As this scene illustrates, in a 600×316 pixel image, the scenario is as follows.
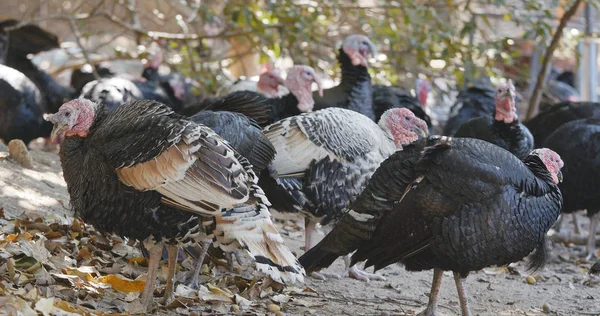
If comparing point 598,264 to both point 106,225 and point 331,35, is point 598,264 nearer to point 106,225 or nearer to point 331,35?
point 106,225

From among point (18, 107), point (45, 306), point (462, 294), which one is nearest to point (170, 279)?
point (45, 306)

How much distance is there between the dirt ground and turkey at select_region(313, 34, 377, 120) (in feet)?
4.17

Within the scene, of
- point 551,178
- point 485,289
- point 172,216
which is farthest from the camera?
point 485,289

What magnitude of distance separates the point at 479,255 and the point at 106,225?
190cm

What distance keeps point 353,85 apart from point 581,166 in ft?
6.85

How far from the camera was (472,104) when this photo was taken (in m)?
9.12

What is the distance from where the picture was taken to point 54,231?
482 cm

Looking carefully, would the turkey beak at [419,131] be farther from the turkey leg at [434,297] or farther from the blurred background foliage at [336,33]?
the blurred background foliage at [336,33]

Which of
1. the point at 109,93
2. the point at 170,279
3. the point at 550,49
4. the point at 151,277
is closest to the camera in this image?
the point at 151,277

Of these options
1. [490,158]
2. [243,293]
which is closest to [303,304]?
[243,293]

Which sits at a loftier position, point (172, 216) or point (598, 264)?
point (172, 216)

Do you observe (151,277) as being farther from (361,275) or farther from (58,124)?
(361,275)

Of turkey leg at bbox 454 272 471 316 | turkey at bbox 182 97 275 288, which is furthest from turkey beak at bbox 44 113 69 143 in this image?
turkey leg at bbox 454 272 471 316

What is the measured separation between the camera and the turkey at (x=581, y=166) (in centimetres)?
657
